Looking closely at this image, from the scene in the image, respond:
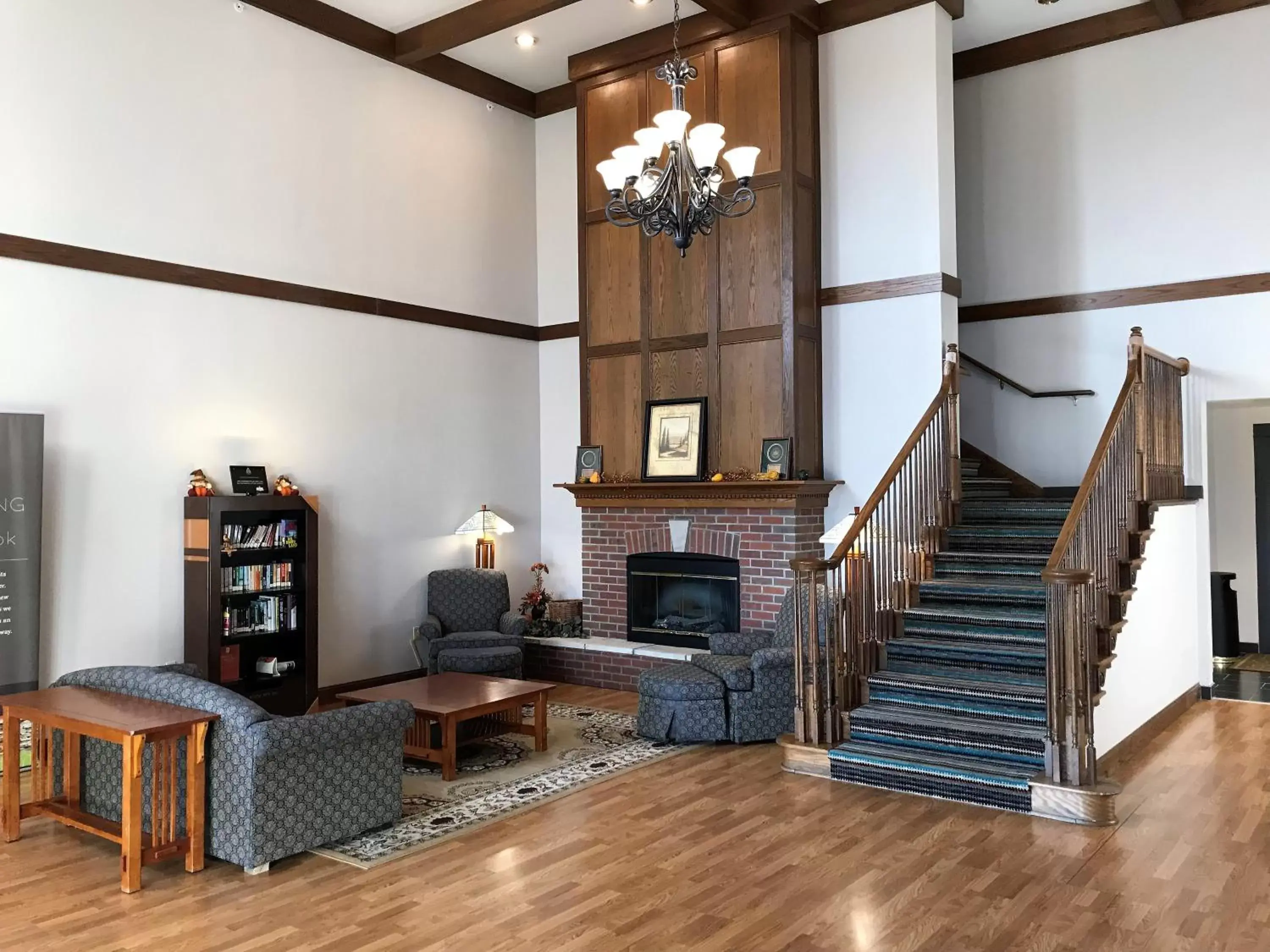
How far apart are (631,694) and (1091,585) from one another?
12.7 feet

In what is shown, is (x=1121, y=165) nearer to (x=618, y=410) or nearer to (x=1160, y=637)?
(x=1160, y=637)

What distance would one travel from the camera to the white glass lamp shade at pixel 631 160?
5.32 meters

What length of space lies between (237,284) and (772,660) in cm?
460

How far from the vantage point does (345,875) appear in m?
4.36

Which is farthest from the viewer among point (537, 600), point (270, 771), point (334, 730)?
point (537, 600)

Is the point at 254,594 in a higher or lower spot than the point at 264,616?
higher

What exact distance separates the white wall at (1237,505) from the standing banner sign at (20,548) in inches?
380

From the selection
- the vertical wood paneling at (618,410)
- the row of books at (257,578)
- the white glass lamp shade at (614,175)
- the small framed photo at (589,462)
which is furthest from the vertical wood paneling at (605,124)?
the row of books at (257,578)

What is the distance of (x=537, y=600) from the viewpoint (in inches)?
364

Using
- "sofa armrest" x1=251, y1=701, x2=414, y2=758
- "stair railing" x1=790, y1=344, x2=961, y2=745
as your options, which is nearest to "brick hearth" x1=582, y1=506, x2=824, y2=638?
"stair railing" x1=790, y1=344, x2=961, y2=745

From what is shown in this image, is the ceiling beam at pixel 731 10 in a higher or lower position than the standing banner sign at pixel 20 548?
higher

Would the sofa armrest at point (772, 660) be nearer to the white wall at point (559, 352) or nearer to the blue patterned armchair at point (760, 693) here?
the blue patterned armchair at point (760, 693)

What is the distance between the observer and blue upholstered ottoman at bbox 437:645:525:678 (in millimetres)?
7625

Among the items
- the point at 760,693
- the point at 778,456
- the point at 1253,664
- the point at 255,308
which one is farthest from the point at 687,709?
the point at 1253,664
